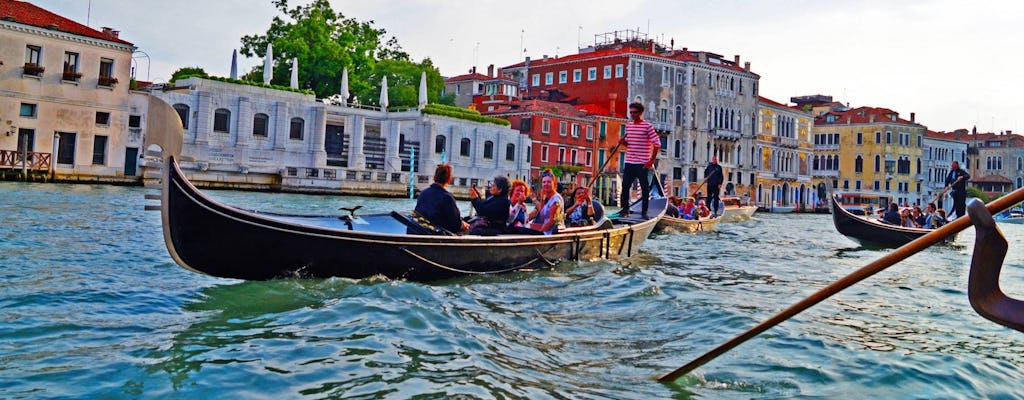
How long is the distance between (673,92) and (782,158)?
9.55m

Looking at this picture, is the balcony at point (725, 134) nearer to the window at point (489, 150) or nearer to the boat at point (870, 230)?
the window at point (489, 150)

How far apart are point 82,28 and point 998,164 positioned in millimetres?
54652

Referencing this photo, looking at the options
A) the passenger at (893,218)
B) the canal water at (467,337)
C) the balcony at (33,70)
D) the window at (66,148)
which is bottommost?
the canal water at (467,337)

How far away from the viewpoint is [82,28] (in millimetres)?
22312

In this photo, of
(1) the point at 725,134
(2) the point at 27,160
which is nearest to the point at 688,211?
(2) the point at 27,160

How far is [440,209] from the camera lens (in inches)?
232

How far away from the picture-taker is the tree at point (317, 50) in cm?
2919

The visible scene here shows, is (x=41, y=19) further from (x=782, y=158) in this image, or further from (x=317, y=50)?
Answer: (x=782, y=158)

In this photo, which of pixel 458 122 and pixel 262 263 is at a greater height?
pixel 458 122

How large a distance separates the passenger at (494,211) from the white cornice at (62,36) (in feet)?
62.5

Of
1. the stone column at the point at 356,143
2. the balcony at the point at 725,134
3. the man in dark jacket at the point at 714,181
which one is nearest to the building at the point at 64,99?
the stone column at the point at 356,143

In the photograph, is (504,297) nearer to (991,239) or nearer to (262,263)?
(262,263)

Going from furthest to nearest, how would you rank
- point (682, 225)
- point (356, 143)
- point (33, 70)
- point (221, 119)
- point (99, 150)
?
1. point (356, 143)
2. point (221, 119)
3. point (99, 150)
4. point (33, 70)
5. point (682, 225)

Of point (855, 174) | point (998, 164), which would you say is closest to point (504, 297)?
point (855, 174)
